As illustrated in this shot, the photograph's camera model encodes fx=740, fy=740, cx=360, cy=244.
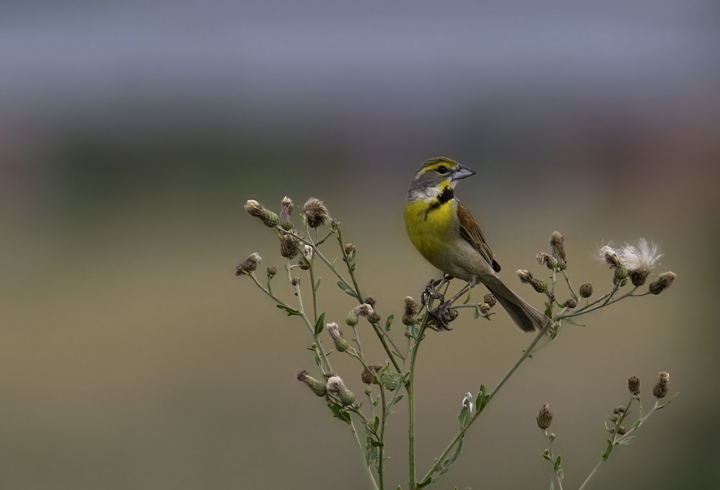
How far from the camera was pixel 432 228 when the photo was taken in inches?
147

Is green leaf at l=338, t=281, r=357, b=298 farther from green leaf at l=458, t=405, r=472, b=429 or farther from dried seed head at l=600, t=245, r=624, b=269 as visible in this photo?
dried seed head at l=600, t=245, r=624, b=269

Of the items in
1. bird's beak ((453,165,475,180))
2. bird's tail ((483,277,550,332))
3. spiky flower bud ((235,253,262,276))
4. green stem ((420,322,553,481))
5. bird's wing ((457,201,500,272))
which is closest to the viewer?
green stem ((420,322,553,481))

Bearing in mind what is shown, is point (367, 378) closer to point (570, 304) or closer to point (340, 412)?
point (340, 412)

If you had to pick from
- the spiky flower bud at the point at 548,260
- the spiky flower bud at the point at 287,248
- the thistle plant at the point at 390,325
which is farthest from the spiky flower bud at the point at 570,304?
the spiky flower bud at the point at 287,248

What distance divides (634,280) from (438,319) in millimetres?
721

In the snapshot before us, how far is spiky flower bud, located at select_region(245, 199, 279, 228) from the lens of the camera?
2641mm

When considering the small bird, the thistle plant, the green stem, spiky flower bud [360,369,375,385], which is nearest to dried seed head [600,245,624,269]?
the thistle plant

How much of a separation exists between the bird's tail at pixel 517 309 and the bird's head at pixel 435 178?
1.84 ft

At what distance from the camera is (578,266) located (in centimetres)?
1906

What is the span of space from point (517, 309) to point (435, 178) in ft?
2.71

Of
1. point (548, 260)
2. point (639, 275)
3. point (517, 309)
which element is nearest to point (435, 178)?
point (517, 309)

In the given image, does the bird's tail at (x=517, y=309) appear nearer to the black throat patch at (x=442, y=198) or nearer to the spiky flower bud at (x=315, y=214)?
the black throat patch at (x=442, y=198)

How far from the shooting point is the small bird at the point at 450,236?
367 centimetres

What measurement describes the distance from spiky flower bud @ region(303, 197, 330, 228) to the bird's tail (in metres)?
1.28
